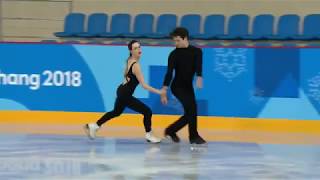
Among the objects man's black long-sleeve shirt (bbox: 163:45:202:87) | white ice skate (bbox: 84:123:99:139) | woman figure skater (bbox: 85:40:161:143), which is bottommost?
white ice skate (bbox: 84:123:99:139)

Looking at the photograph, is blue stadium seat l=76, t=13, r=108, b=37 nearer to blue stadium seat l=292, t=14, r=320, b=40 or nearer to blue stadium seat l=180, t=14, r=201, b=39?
blue stadium seat l=180, t=14, r=201, b=39

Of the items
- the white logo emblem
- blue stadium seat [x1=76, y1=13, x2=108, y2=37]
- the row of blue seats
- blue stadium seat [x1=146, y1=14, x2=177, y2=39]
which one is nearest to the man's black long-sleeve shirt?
the white logo emblem

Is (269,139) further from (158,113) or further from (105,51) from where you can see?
(105,51)

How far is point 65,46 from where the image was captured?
36.0 ft

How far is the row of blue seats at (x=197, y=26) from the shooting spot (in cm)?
1368

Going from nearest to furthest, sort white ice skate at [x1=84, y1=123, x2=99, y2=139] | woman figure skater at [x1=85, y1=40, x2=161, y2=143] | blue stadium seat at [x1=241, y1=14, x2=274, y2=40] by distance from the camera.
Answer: woman figure skater at [x1=85, y1=40, x2=161, y2=143], white ice skate at [x1=84, y1=123, x2=99, y2=139], blue stadium seat at [x1=241, y1=14, x2=274, y2=40]

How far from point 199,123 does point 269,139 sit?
1.57 metres

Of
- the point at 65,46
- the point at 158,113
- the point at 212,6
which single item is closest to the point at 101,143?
the point at 158,113

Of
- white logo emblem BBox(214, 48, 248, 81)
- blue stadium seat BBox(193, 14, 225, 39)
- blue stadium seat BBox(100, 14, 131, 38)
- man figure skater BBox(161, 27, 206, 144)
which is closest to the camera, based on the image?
man figure skater BBox(161, 27, 206, 144)

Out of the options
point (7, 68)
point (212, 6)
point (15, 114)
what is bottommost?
point (15, 114)

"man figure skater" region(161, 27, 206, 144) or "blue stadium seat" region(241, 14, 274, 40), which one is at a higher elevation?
"blue stadium seat" region(241, 14, 274, 40)

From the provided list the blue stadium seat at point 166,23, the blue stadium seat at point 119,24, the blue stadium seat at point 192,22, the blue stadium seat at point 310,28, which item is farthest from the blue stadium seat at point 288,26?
the blue stadium seat at point 119,24

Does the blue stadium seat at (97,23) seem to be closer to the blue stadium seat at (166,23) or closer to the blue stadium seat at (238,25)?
the blue stadium seat at (166,23)

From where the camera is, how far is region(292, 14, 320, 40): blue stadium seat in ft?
43.7
